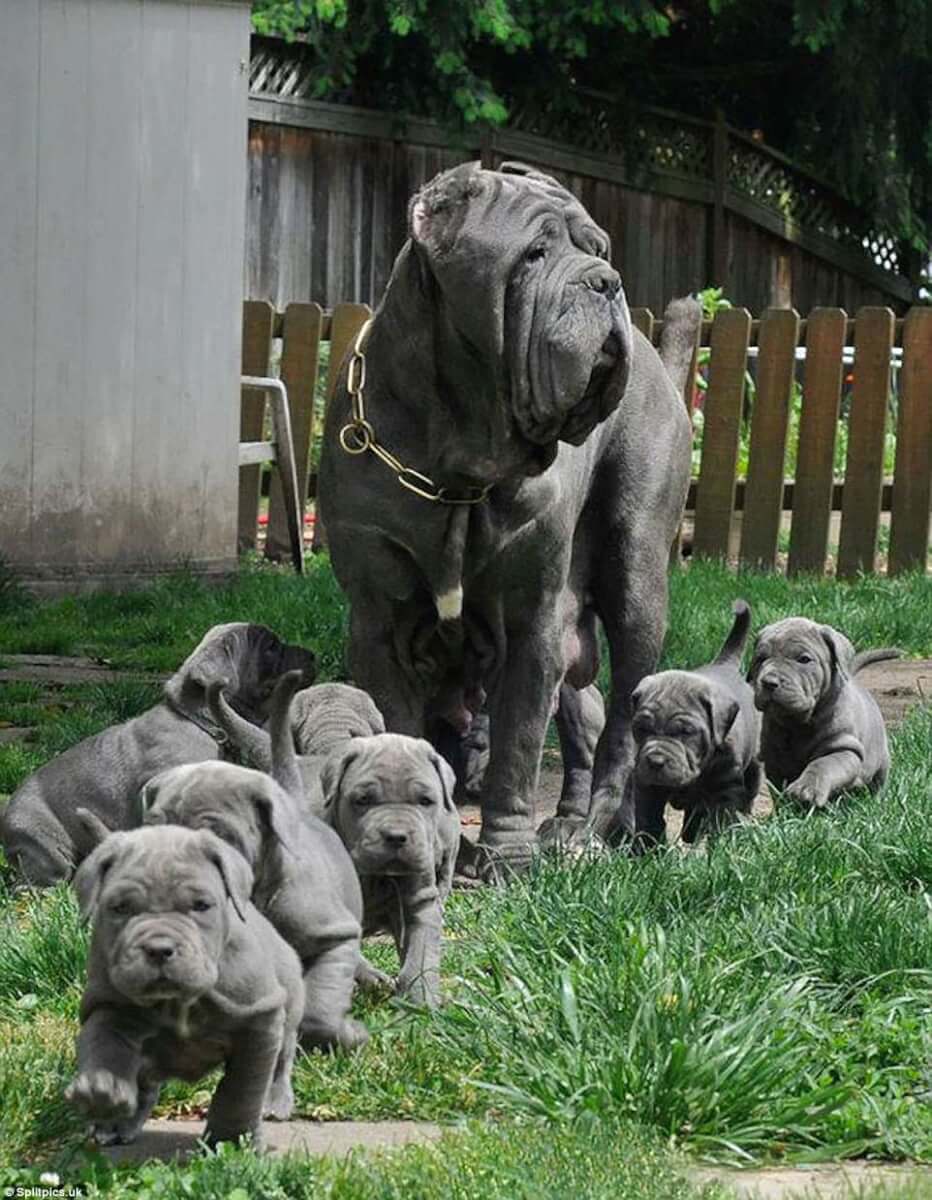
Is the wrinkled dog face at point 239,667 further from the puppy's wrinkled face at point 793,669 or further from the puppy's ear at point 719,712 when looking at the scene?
the puppy's wrinkled face at point 793,669

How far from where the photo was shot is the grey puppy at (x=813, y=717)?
694 cm

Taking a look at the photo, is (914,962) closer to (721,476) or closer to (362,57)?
(721,476)

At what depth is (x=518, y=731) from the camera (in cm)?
666

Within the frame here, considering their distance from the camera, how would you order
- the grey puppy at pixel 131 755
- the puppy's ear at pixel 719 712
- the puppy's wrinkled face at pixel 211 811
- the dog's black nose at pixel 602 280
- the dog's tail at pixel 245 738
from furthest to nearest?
the puppy's ear at pixel 719 712, the grey puppy at pixel 131 755, the dog's black nose at pixel 602 280, the dog's tail at pixel 245 738, the puppy's wrinkled face at pixel 211 811

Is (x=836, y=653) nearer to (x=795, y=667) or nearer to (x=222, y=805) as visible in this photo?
(x=795, y=667)

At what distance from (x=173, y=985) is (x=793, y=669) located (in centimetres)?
348

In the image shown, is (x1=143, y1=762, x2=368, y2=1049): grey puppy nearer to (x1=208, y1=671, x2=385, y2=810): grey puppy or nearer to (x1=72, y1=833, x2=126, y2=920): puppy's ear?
(x1=72, y1=833, x2=126, y2=920): puppy's ear

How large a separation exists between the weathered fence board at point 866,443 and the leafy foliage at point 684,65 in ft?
18.7

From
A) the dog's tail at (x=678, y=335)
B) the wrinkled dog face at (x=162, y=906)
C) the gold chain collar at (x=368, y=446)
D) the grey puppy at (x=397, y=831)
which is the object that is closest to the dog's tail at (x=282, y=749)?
the grey puppy at (x=397, y=831)

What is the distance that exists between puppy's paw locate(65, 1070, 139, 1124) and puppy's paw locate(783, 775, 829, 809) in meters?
3.27

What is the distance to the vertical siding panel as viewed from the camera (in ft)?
39.1

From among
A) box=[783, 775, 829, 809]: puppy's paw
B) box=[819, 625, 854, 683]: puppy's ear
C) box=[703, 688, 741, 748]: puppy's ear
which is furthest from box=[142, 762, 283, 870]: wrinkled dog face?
box=[819, 625, 854, 683]: puppy's ear

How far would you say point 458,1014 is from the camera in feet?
15.6

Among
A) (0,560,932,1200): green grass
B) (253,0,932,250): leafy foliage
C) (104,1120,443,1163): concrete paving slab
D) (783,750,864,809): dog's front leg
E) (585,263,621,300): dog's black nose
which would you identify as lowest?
(104,1120,443,1163): concrete paving slab
